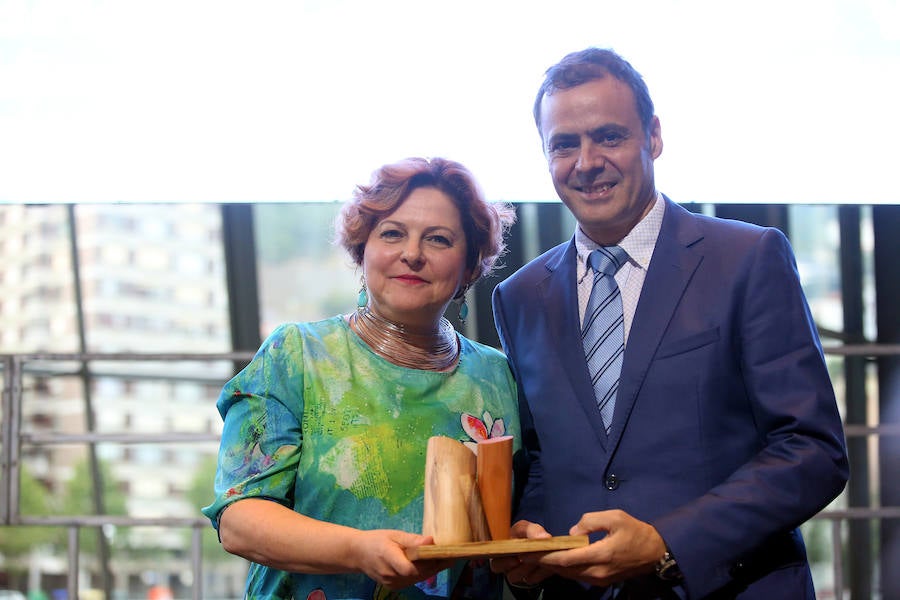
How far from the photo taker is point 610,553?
1397mm

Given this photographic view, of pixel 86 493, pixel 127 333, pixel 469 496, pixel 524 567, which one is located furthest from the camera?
pixel 86 493

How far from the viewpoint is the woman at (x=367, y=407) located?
1.58 m

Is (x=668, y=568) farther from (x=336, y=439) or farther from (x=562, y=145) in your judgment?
(x=562, y=145)

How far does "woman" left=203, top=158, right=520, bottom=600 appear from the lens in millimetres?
1583

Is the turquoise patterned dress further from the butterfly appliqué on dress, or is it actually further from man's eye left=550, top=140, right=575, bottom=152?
man's eye left=550, top=140, right=575, bottom=152

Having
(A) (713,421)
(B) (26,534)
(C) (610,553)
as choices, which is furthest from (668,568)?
(B) (26,534)

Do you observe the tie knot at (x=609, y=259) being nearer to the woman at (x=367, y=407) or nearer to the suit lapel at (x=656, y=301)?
the suit lapel at (x=656, y=301)

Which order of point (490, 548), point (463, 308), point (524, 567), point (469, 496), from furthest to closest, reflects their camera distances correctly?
point (463, 308) < point (524, 567) < point (469, 496) < point (490, 548)

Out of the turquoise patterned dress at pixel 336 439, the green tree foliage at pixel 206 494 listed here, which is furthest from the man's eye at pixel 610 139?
the green tree foliage at pixel 206 494

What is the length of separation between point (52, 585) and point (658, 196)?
4040mm

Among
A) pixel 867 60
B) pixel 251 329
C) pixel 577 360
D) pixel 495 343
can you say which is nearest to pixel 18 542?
pixel 251 329

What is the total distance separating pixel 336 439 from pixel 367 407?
0.08 meters

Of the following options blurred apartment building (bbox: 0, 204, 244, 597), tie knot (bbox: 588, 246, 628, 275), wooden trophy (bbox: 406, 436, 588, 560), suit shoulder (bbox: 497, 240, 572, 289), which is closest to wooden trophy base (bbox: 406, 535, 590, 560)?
wooden trophy (bbox: 406, 436, 588, 560)

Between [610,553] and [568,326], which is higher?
[568,326]
